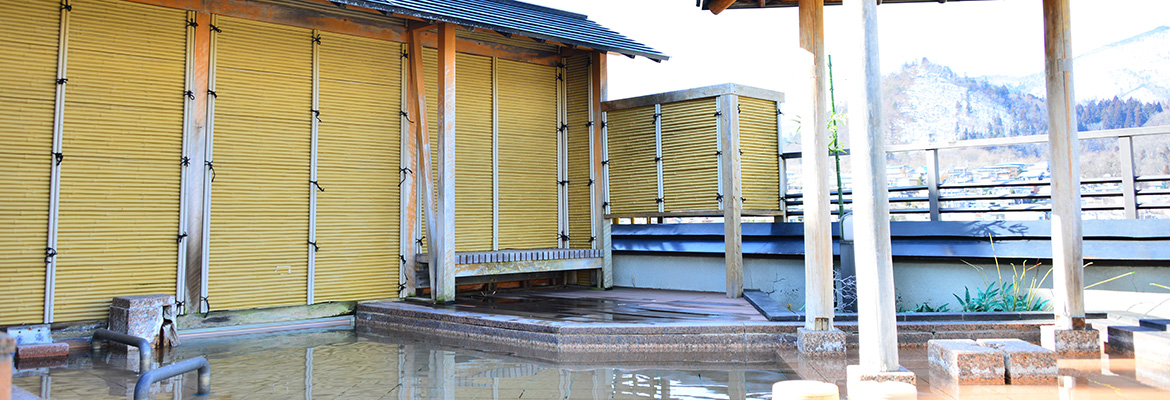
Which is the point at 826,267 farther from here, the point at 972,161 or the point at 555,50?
the point at 972,161

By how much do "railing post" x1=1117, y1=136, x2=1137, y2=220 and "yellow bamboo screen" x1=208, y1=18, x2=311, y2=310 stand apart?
891cm

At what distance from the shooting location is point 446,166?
8.80m

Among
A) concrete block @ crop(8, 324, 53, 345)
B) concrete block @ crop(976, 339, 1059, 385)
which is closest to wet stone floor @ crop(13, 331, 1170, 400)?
concrete block @ crop(976, 339, 1059, 385)

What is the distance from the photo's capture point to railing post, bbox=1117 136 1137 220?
7.20 meters

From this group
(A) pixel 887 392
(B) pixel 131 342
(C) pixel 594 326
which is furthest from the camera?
(C) pixel 594 326

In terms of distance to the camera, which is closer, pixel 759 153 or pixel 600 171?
pixel 759 153

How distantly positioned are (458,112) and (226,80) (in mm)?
2906

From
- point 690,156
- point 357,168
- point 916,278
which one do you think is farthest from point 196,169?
point 916,278

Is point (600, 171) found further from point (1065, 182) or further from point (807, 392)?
point (807, 392)

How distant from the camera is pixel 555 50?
432 inches

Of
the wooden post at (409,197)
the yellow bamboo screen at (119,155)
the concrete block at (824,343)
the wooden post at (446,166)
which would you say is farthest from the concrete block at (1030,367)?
the yellow bamboo screen at (119,155)

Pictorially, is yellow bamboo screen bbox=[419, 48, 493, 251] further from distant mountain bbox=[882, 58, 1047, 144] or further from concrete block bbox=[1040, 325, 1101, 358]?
distant mountain bbox=[882, 58, 1047, 144]

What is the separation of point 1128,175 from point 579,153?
6606 millimetres

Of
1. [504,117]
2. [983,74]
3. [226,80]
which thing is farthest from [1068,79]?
[983,74]
